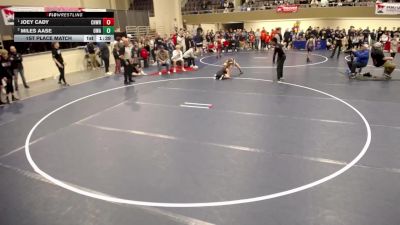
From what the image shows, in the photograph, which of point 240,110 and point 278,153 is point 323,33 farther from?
point 278,153

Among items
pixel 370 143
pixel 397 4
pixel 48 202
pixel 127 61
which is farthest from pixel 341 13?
pixel 48 202

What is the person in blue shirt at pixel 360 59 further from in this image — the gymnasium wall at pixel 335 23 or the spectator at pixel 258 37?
the gymnasium wall at pixel 335 23

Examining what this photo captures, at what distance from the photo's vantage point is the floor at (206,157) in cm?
431

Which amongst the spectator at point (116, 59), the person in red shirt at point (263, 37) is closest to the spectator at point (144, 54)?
the spectator at point (116, 59)

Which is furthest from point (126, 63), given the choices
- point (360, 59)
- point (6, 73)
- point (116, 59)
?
point (360, 59)

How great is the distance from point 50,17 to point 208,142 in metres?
7.29

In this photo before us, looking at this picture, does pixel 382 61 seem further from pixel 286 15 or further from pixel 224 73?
pixel 286 15

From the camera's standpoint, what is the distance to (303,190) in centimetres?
468

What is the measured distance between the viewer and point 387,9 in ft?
69.2

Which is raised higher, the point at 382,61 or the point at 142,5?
the point at 142,5
